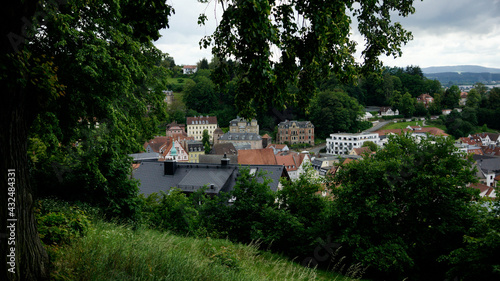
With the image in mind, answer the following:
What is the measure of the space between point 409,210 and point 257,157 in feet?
107

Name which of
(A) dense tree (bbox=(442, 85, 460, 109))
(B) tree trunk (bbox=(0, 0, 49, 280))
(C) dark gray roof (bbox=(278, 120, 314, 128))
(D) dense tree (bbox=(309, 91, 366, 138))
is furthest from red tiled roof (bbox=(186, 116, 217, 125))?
(B) tree trunk (bbox=(0, 0, 49, 280))

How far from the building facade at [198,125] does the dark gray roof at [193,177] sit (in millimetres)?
66524

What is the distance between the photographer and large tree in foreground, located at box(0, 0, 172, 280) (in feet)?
10.9

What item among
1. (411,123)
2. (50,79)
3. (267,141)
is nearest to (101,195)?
(50,79)

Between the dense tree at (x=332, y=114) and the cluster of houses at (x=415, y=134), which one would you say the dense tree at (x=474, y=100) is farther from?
the dense tree at (x=332, y=114)

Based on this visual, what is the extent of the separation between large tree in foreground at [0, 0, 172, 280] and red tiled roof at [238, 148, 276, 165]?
32.1 meters

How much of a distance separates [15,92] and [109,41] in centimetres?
732

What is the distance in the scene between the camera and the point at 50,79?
141 inches

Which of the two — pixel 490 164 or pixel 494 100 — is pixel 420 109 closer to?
pixel 494 100

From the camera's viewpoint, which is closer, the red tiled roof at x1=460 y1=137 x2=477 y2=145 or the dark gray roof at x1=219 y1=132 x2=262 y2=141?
the dark gray roof at x1=219 y1=132 x2=262 y2=141

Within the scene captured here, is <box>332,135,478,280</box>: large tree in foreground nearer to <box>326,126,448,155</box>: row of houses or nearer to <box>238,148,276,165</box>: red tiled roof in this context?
<box>238,148,276,165</box>: red tiled roof

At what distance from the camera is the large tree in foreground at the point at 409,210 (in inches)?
486

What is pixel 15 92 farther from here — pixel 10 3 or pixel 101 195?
pixel 101 195

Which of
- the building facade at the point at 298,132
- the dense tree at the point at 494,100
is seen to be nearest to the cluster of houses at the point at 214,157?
the building facade at the point at 298,132
